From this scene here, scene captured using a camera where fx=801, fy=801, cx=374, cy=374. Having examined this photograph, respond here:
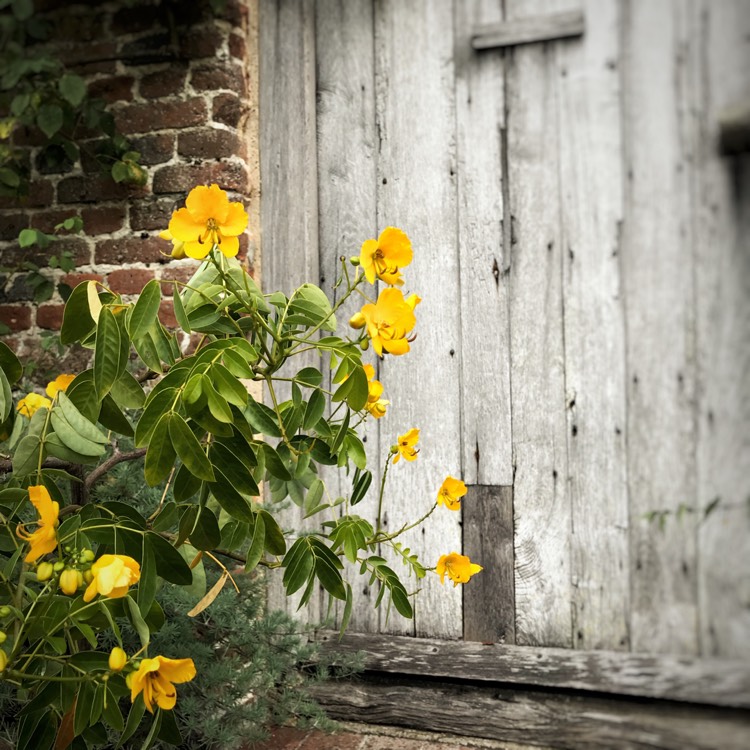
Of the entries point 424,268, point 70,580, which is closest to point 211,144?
point 424,268

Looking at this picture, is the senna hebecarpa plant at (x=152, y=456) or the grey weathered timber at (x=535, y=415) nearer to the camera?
the senna hebecarpa plant at (x=152, y=456)

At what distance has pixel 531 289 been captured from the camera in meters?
1.83

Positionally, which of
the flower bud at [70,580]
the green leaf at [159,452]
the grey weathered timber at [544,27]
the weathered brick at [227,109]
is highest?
the weathered brick at [227,109]

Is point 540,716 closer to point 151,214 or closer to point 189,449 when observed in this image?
point 189,449

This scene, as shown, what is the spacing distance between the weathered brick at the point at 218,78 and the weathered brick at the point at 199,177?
0.21 meters

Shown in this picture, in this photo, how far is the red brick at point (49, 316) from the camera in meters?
2.28

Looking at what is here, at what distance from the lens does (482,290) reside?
6.40 feet

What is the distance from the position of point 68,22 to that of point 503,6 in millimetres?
1737

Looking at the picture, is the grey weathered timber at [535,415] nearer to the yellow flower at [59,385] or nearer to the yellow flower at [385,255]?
the yellow flower at [385,255]

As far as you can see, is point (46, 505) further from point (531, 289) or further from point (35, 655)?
point (531, 289)

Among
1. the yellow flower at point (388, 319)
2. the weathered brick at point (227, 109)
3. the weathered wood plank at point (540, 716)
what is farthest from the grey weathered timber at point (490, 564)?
the weathered brick at point (227, 109)

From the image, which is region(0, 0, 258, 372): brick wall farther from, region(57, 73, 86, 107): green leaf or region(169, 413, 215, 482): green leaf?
region(169, 413, 215, 482): green leaf

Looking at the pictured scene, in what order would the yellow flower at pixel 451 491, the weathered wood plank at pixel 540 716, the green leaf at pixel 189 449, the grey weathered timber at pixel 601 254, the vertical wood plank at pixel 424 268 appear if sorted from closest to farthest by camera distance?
the weathered wood plank at pixel 540 716 < the grey weathered timber at pixel 601 254 < the green leaf at pixel 189 449 < the yellow flower at pixel 451 491 < the vertical wood plank at pixel 424 268

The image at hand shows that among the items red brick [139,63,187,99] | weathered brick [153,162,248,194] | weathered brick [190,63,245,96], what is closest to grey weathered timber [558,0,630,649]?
weathered brick [153,162,248,194]
